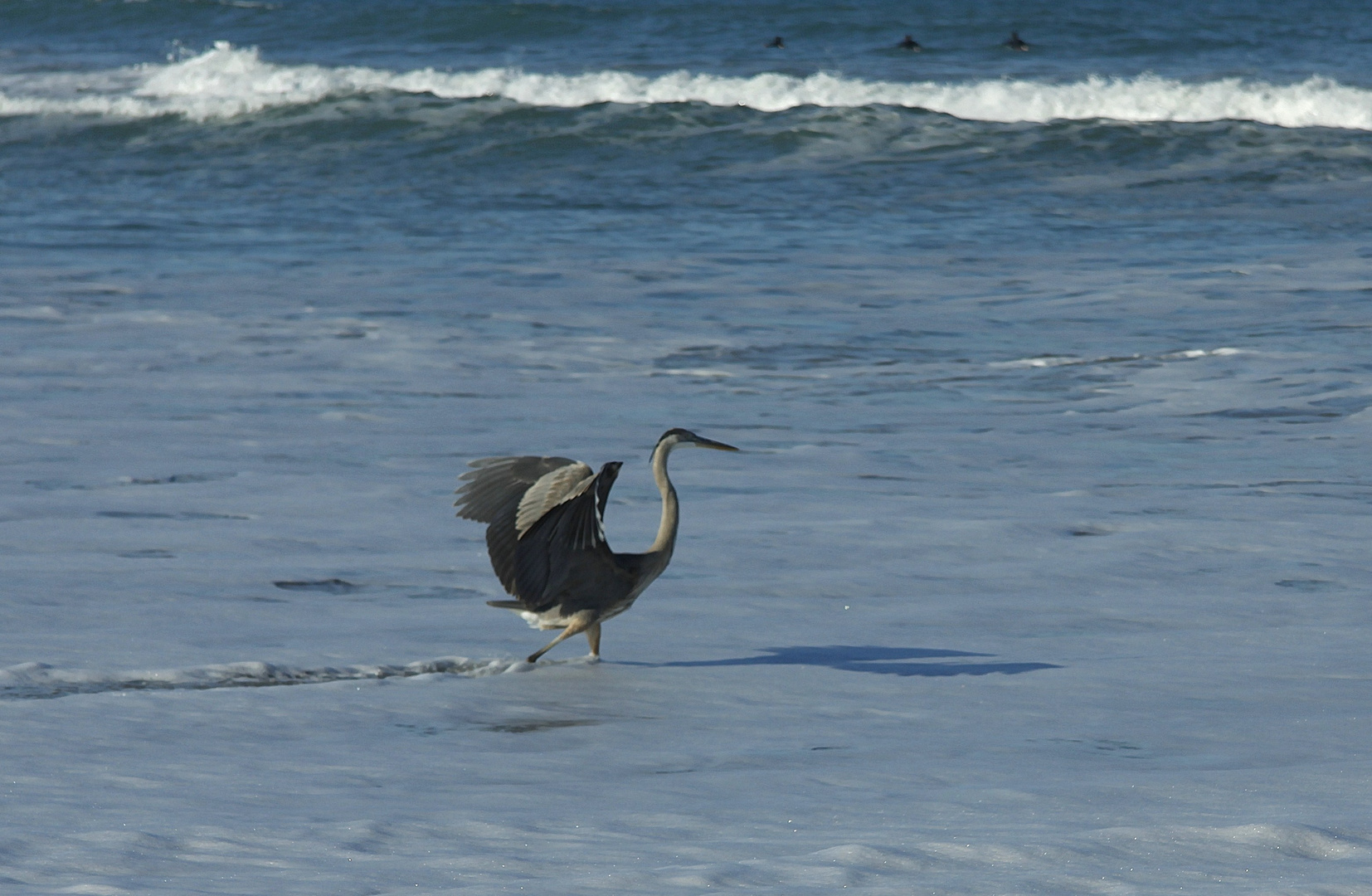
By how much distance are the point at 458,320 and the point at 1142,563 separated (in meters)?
6.14

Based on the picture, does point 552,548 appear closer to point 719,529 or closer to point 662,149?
point 719,529

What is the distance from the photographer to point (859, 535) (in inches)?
Result: 267

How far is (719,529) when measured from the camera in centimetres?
694

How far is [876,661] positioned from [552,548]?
38.0 inches

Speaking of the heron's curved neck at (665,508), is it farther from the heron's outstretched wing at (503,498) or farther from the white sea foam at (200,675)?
the white sea foam at (200,675)

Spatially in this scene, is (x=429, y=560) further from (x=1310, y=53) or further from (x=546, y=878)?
(x=1310, y=53)

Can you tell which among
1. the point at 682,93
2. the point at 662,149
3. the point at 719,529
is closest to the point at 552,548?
the point at 719,529

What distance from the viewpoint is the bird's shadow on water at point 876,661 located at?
→ 5.25m

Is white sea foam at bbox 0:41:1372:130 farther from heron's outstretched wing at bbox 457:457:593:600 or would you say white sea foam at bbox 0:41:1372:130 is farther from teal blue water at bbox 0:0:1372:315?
heron's outstretched wing at bbox 457:457:593:600

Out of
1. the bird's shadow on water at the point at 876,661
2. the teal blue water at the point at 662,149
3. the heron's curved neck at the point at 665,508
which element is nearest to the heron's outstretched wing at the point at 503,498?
the heron's curved neck at the point at 665,508

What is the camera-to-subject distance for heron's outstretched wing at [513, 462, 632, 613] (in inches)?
203

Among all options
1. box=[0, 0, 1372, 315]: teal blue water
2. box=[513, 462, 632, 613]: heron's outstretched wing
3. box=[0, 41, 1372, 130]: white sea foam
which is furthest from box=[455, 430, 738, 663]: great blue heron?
box=[0, 41, 1372, 130]: white sea foam

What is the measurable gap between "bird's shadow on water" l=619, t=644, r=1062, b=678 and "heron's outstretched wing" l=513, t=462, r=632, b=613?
26 cm

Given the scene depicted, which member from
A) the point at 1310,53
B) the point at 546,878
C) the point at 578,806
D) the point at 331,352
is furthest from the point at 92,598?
the point at 1310,53
